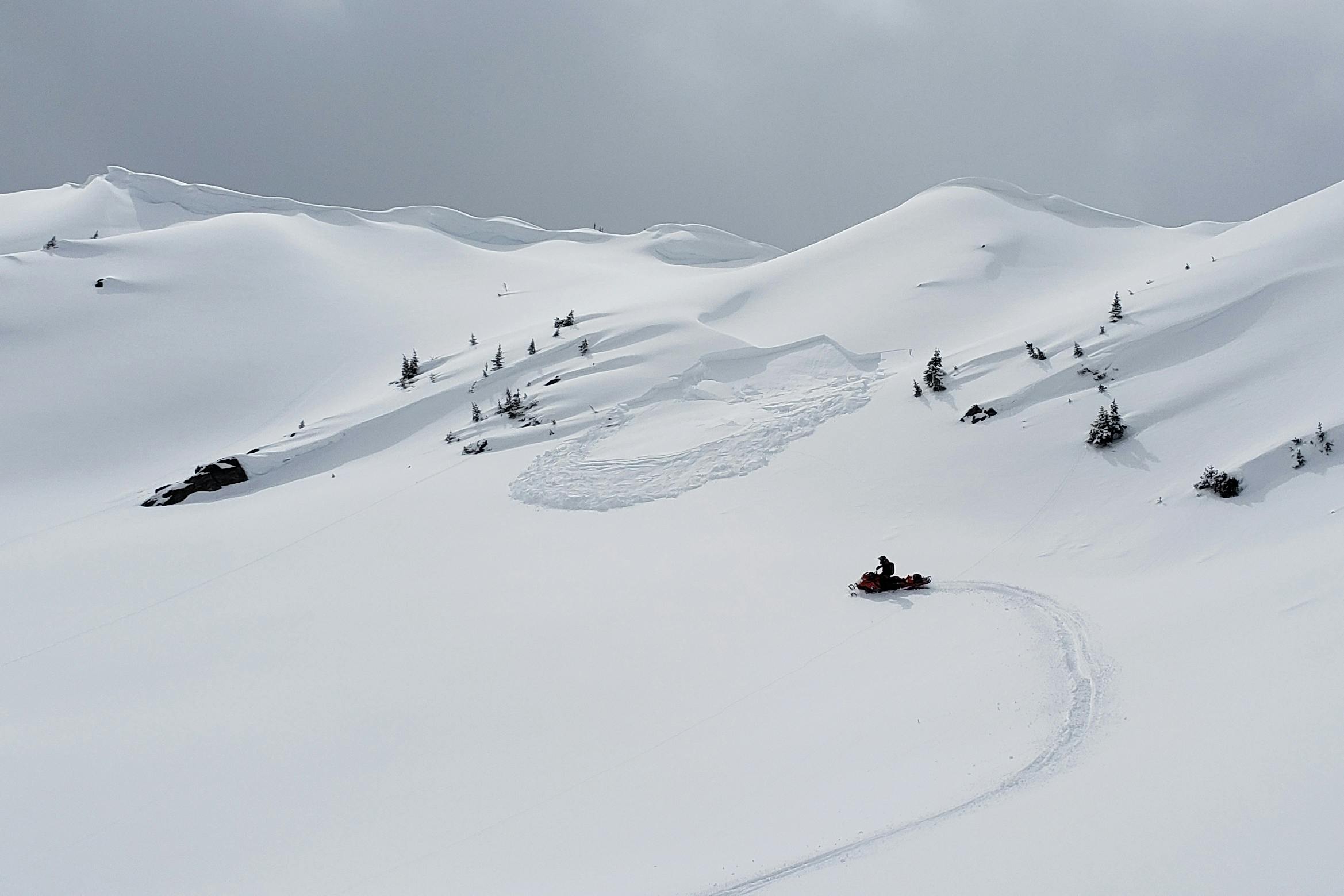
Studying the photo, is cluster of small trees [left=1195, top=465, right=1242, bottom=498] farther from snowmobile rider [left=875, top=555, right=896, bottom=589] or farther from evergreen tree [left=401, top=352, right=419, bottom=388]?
evergreen tree [left=401, top=352, right=419, bottom=388]

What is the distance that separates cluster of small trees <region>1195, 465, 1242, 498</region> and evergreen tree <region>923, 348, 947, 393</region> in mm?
6432

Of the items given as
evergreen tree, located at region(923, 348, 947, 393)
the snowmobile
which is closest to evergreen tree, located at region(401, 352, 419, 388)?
evergreen tree, located at region(923, 348, 947, 393)

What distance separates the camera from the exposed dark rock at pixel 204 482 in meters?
18.0

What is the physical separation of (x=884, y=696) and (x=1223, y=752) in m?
3.44

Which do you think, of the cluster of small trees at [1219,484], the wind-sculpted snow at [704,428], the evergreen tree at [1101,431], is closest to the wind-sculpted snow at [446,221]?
the wind-sculpted snow at [704,428]

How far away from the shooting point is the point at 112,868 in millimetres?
7094

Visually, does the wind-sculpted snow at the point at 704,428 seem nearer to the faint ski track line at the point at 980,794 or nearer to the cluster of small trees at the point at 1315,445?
the faint ski track line at the point at 980,794

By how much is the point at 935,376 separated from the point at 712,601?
9.61 meters

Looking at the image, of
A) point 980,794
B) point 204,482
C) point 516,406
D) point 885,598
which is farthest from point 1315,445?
point 204,482

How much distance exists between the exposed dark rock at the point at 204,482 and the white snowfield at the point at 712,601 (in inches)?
12.5

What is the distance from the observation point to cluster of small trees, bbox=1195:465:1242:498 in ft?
37.9

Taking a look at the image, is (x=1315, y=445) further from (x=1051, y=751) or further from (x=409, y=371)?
(x=409, y=371)

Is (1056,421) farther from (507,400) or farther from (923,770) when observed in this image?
(507,400)

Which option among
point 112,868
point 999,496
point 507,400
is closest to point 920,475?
point 999,496
